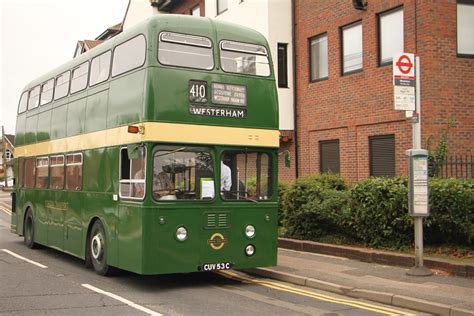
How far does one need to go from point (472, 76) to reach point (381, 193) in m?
5.30

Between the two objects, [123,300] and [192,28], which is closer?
[123,300]

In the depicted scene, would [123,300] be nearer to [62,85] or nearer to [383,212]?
[383,212]

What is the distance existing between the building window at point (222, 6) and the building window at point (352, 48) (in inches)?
236

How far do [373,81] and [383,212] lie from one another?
5562mm

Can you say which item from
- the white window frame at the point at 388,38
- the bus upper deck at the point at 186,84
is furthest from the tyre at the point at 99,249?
the white window frame at the point at 388,38

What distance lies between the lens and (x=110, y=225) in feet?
33.1

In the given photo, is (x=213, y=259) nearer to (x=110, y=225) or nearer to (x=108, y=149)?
(x=110, y=225)

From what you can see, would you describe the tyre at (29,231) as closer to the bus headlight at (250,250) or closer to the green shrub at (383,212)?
the bus headlight at (250,250)

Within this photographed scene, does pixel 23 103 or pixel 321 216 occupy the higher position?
pixel 23 103

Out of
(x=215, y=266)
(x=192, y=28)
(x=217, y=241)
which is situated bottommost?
(x=215, y=266)

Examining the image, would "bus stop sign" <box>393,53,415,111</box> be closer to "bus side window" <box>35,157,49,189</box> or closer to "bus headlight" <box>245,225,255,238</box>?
"bus headlight" <box>245,225,255,238</box>

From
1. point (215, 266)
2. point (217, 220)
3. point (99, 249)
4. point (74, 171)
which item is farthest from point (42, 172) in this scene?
point (215, 266)

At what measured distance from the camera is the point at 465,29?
14852 mm

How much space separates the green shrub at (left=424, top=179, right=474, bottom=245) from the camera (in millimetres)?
10266
